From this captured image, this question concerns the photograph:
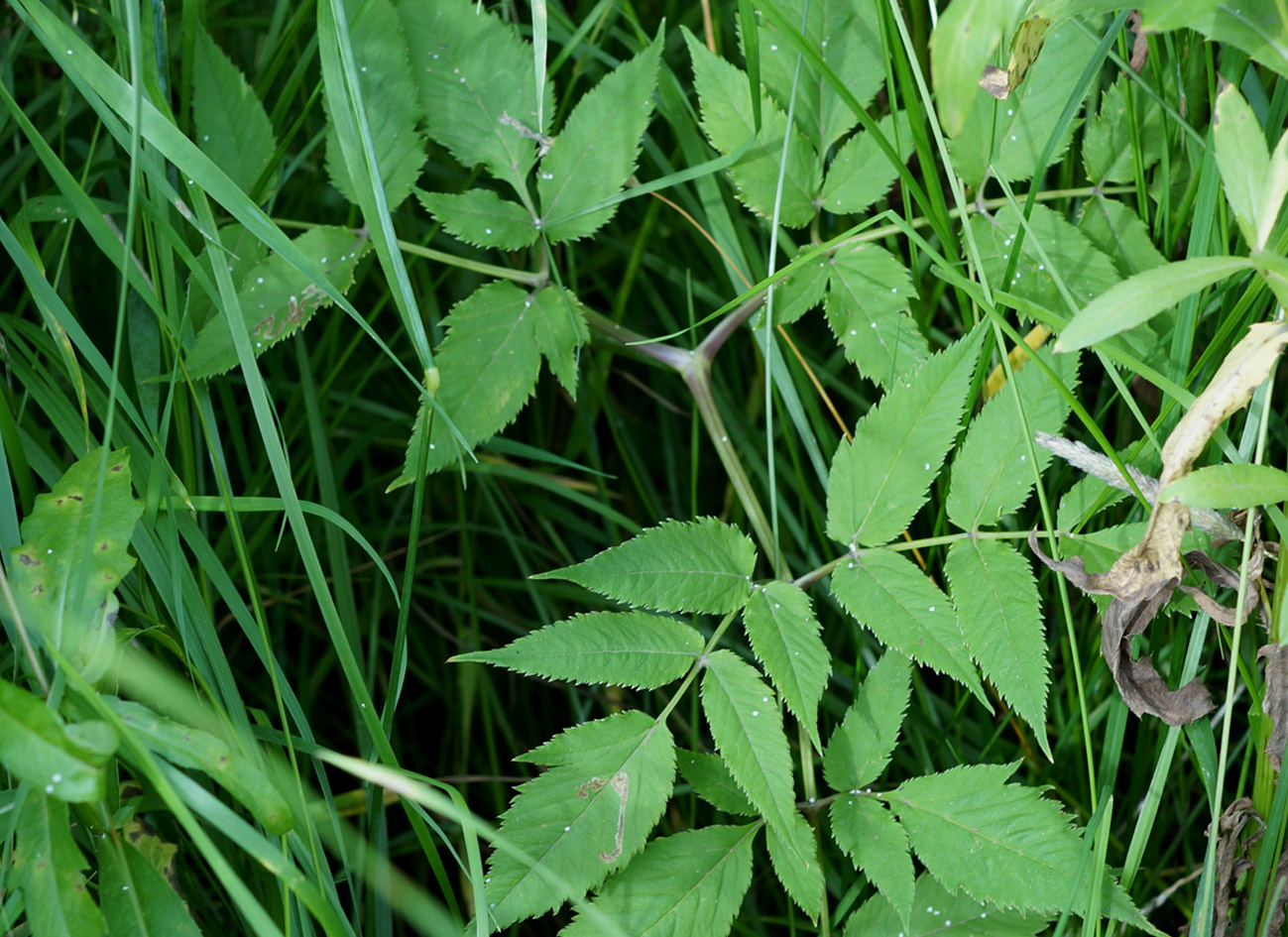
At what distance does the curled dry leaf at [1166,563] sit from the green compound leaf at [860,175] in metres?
0.50

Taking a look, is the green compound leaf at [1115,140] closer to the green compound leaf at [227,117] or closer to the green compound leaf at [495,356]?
the green compound leaf at [495,356]

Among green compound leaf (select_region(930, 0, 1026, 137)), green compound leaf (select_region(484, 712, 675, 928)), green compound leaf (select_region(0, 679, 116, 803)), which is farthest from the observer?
green compound leaf (select_region(484, 712, 675, 928))

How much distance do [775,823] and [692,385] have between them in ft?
1.95

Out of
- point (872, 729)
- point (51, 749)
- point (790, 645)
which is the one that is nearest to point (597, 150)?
point (790, 645)

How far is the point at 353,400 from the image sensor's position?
1.60 metres

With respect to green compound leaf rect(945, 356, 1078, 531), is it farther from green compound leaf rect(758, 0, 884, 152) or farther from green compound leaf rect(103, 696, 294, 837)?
green compound leaf rect(103, 696, 294, 837)

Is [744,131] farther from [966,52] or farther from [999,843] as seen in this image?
[999,843]

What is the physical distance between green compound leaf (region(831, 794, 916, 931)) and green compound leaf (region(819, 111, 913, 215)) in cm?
76

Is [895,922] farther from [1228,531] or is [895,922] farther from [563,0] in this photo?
[563,0]

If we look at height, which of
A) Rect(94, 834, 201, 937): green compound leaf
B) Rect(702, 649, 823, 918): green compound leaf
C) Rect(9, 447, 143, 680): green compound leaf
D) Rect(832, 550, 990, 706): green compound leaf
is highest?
Rect(9, 447, 143, 680): green compound leaf

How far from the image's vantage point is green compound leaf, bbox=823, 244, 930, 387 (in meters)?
1.22

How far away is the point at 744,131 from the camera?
4.11ft

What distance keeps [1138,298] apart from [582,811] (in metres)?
0.74

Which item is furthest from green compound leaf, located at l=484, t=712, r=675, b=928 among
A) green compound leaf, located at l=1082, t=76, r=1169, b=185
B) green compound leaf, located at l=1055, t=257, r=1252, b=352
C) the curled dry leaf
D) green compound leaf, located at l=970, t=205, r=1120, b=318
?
green compound leaf, located at l=1082, t=76, r=1169, b=185
